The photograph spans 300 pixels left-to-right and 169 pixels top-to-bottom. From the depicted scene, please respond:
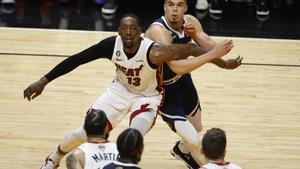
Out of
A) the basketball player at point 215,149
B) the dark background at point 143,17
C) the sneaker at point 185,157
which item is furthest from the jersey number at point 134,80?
the dark background at point 143,17

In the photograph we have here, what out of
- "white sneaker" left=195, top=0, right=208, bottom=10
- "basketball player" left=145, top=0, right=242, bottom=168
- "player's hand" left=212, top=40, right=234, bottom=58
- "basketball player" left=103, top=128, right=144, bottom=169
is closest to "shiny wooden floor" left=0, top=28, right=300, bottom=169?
"basketball player" left=145, top=0, right=242, bottom=168

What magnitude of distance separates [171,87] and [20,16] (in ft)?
18.8

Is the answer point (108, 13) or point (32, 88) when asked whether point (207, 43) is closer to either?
point (32, 88)

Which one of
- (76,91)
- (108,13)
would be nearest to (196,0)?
(108,13)

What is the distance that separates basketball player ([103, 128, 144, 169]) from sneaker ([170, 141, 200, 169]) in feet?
7.29

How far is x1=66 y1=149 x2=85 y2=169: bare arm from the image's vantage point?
441 cm

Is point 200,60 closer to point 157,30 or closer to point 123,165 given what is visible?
point 157,30

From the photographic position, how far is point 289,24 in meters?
11.1

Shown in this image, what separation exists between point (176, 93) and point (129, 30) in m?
0.89

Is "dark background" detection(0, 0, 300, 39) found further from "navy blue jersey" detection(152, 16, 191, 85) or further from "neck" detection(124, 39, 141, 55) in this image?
"neck" detection(124, 39, 141, 55)

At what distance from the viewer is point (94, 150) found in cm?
441

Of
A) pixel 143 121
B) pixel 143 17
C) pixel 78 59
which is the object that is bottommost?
pixel 143 17

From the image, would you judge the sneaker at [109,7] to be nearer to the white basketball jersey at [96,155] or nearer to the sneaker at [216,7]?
the sneaker at [216,7]

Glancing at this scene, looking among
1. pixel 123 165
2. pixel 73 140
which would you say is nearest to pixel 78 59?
pixel 73 140
